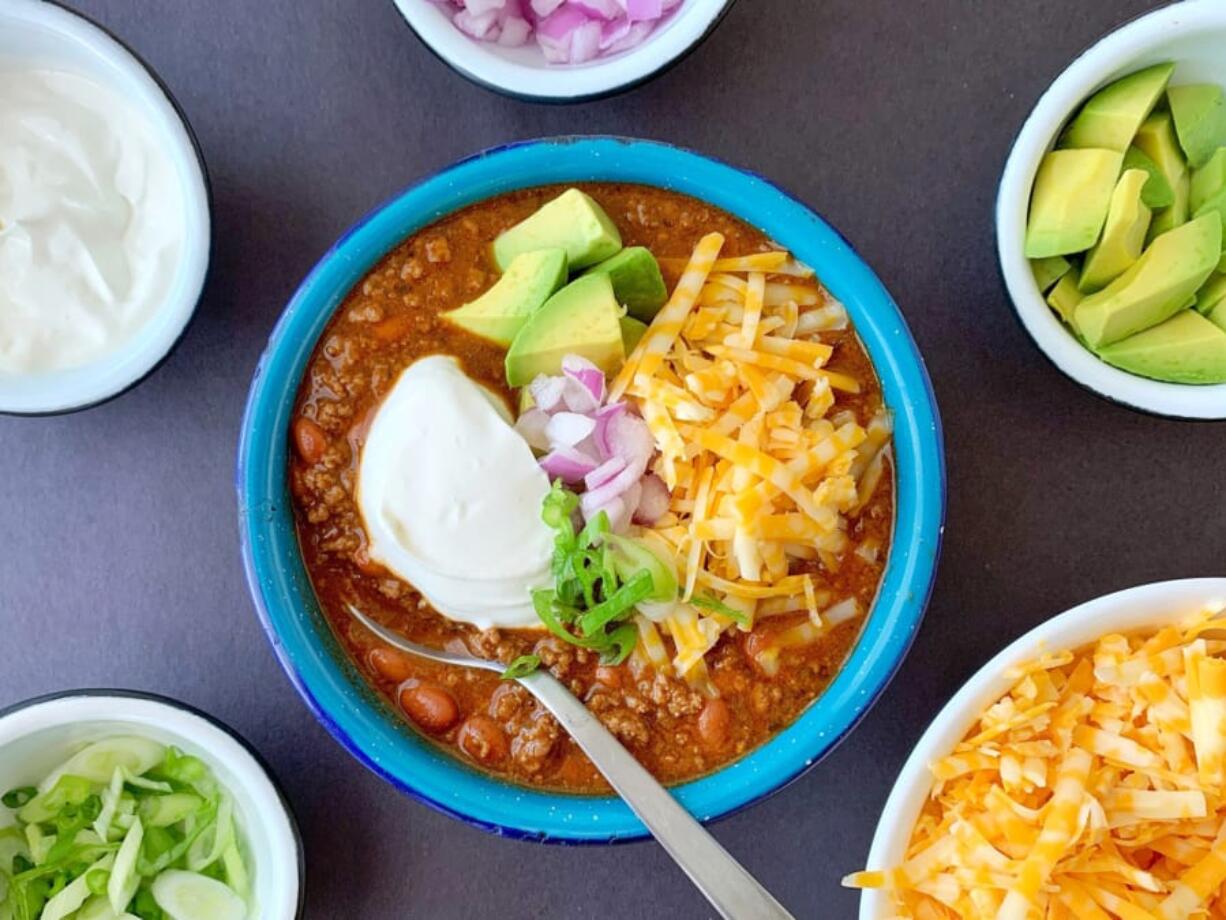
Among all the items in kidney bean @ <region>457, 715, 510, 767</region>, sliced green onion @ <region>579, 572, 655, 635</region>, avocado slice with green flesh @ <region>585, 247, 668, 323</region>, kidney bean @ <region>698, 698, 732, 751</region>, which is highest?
avocado slice with green flesh @ <region>585, 247, 668, 323</region>

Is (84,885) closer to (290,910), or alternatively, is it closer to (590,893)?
(290,910)

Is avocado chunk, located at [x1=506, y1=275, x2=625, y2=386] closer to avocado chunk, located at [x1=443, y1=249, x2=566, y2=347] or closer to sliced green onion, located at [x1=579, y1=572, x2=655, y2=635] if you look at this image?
avocado chunk, located at [x1=443, y1=249, x2=566, y2=347]

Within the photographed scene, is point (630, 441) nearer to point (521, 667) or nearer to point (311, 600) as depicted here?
point (521, 667)

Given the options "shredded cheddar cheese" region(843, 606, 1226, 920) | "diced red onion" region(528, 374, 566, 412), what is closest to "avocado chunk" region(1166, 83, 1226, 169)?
"shredded cheddar cheese" region(843, 606, 1226, 920)

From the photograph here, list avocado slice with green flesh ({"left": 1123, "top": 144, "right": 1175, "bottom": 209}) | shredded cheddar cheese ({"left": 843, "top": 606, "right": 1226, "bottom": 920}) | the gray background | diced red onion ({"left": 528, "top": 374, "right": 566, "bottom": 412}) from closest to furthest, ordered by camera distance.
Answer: shredded cheddar cheese ({"left": 843, "top": 606, "right": 1226, "bottom": 920}) → diced red onion ({"left": 528, "top": 374, "right": 566, "bottom": 412}) → avocado slice with green flesh ({"left": 1123, "top": 144, "right": 1175, "bottom": 209}) → the gray background

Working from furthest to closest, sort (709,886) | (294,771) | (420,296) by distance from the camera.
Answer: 1. (294,771)
2. (420,296)
3. (709,886)

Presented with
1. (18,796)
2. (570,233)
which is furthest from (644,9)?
(18,796)

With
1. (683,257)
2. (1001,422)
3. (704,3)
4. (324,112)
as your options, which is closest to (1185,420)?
(1001,422)
